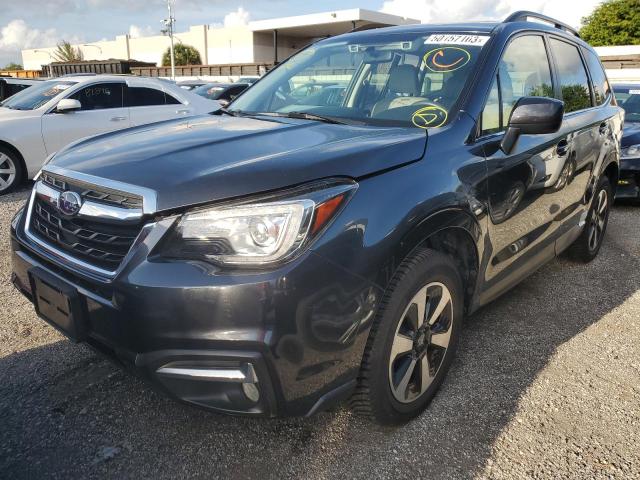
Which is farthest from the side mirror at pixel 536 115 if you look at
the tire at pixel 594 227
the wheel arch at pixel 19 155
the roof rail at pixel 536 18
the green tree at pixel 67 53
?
the green tree at pixel 67 53

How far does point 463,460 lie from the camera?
2.22 m

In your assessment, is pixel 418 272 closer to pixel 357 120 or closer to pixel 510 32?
pixel 357 120

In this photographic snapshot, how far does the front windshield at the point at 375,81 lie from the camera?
2.69m

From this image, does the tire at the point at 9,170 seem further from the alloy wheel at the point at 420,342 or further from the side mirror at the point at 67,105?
the alloy wheel at the point at 420,342

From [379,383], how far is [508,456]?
2.17ft

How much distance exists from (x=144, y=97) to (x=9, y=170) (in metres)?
2.16

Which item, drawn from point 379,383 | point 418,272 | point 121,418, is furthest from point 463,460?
point 121,418

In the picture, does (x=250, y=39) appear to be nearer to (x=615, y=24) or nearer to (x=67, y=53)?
(x=67, y=53)

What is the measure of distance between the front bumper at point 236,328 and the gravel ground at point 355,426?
49cm

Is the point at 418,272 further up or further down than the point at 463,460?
further up

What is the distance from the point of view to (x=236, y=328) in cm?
173

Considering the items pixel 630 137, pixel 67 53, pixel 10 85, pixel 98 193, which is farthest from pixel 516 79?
pixel 67 53

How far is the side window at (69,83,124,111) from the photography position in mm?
7719

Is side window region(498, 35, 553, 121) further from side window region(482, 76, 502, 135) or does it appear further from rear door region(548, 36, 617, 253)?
rear door region(548, 36, 617, 253)
